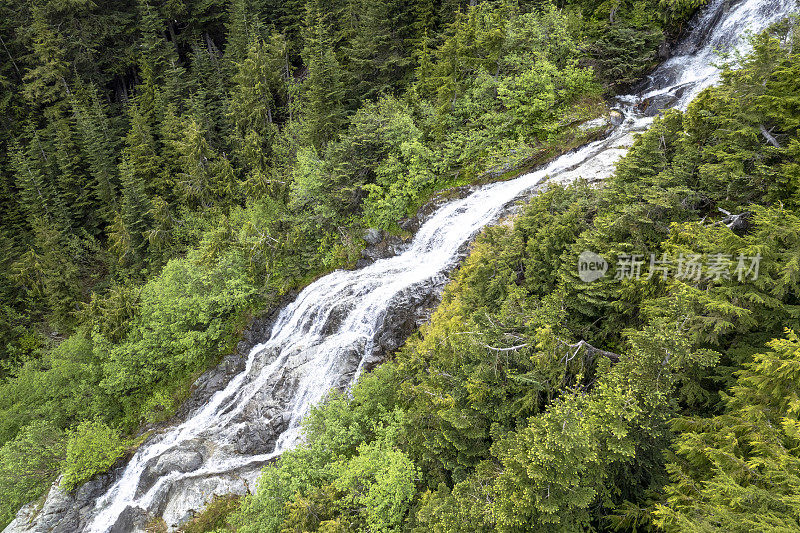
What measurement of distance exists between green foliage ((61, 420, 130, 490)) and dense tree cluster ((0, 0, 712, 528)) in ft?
0.31

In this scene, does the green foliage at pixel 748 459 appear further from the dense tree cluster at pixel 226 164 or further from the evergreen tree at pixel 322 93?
the evergreen tree at pixel 322 93

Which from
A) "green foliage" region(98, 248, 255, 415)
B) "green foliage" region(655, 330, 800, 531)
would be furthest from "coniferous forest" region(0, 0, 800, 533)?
"green foliage" region(98, 248, 255, 415)

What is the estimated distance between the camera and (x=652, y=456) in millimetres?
7703

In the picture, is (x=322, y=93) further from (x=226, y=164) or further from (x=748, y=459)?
(x=748, y=459)

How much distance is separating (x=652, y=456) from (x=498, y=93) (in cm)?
1746

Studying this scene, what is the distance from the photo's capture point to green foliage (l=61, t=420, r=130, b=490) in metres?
18.0

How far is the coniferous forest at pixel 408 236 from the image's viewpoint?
696cm

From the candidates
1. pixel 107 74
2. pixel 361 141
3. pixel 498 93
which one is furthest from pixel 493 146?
pixel 107 74

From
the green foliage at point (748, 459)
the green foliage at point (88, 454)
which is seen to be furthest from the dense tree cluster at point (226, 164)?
the green foliage at point (748, 459)

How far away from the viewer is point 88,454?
18062 mm

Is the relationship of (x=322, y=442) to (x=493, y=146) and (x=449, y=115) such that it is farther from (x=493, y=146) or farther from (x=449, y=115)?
(x=449, y=115)

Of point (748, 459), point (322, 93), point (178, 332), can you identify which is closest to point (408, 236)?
point (322, 93)

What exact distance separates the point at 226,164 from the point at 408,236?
51.6 ft

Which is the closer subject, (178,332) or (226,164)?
(178,332)
